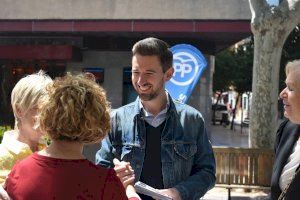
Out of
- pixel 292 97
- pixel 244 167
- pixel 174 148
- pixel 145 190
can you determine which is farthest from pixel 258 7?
pixel 145 190

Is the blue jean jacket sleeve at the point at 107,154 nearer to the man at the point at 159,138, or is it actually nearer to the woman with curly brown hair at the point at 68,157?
the man at the point at 159,138

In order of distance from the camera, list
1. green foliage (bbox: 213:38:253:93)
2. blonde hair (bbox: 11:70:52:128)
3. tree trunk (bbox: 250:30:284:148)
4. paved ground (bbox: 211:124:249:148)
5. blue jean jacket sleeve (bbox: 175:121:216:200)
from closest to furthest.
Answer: blonde hair (bbox: 11:70:52:128) → blue jean jacket sleeve (bbox: 175:121:216:200) → tree trunk (bbox: 250:30:284:148) → paved ground (bbox: 211:124:249:148) → green foliage (bbox: 213:38:253:93)

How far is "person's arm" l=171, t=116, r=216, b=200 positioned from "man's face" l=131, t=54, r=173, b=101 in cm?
32

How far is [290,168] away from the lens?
3.17m

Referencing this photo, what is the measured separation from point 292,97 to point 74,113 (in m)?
1.85

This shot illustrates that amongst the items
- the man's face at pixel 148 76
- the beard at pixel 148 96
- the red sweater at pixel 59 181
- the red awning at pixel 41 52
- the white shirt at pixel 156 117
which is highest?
the red awning at pixel 41 52

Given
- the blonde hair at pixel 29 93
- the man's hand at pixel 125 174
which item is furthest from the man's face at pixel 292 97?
the blonde hair at pixel 29 93

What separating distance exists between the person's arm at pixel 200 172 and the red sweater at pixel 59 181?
0.82 m

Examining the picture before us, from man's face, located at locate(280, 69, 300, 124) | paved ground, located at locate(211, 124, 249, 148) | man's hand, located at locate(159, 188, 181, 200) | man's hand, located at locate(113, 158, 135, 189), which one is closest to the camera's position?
man's hand, located at locate(113, 158, 135, 189)

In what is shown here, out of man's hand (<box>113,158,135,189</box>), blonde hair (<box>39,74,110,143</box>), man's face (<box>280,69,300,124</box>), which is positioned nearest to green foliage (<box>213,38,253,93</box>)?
man's face (<box>280,69,300,124</box>)

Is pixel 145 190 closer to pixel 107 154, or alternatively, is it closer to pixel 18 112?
pixel 107 154

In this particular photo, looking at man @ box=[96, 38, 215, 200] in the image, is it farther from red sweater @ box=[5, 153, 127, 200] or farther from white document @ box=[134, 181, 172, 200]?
red sweater @ box=[5, 153, 127, 200]

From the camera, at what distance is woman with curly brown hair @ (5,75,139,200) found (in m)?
1.74

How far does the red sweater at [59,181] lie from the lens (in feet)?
5.67
